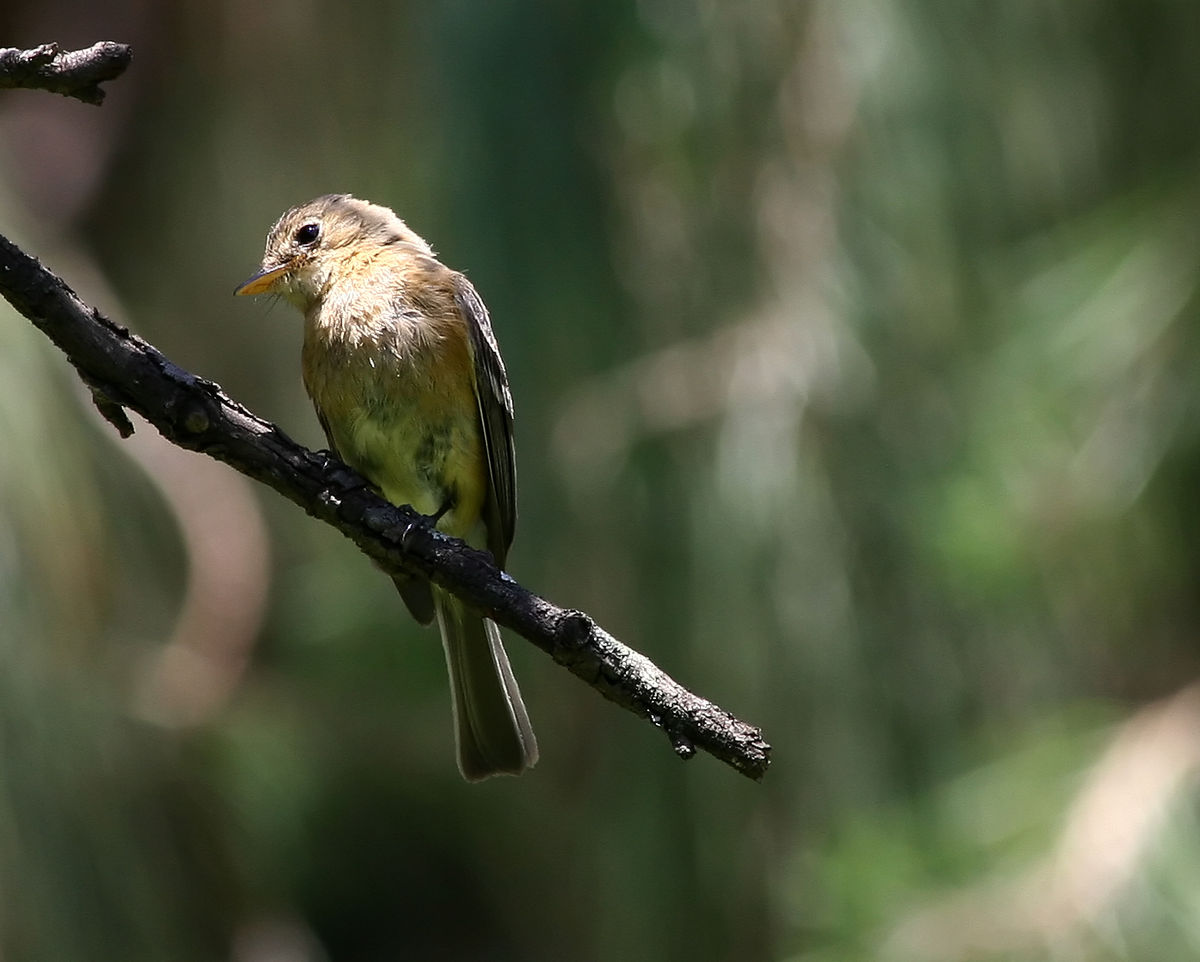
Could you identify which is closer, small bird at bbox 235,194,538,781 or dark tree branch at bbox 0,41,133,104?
dark tree branch at bbox 0,41,133,104

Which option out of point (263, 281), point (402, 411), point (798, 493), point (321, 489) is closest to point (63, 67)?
point (321, 489)

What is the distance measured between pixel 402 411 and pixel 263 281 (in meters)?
0.56

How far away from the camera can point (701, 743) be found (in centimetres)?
193

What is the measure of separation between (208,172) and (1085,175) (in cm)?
372

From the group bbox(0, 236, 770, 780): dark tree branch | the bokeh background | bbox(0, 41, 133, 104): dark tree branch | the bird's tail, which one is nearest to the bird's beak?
the bokeh background

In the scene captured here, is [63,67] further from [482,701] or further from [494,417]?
[482,701]

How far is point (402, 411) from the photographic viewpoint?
3.35m

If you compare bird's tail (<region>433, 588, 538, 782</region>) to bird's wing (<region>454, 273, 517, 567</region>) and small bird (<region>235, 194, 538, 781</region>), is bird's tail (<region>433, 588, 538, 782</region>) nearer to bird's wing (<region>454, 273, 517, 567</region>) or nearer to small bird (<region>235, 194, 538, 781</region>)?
small bird (<region>235, 194, 538, 781</region>)

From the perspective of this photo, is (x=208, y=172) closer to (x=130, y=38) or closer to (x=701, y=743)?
(x=130, y=38)

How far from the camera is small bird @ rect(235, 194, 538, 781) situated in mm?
3328

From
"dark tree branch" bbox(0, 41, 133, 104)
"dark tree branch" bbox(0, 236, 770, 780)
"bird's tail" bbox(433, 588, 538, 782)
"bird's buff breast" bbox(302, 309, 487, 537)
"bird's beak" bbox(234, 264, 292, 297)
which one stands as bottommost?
"dark tree branch" bbox(0, 236, 770, 780)

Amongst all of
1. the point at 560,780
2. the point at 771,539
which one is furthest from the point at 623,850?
the point at 771,539

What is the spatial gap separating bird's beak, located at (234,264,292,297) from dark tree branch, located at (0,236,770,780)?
148cm

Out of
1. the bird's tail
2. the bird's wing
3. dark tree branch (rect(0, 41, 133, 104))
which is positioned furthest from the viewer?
the bird's wing
